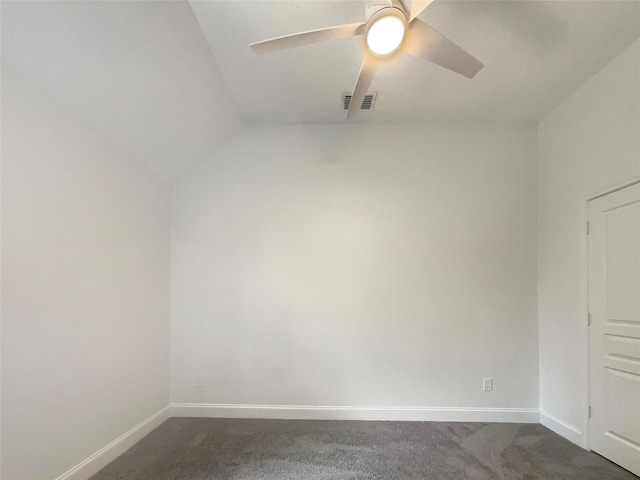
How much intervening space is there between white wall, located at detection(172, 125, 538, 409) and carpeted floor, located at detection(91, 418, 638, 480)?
31cm

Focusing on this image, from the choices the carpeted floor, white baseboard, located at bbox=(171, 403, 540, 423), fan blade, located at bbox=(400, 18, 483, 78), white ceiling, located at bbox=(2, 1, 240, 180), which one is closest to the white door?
the carpeted floor

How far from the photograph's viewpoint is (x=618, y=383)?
8.41 feet

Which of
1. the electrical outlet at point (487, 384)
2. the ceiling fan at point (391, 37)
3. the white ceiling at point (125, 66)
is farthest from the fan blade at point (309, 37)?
the electrical outlet at point (487, 384)

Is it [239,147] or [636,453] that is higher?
[239,147]

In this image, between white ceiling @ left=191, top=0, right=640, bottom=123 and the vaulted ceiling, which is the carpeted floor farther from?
white ceiling @ left=191, top=0, right=640, bottom=123

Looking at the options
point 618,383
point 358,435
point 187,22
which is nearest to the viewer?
point 187,22

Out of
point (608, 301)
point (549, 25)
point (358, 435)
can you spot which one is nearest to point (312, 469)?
point (358, 435)

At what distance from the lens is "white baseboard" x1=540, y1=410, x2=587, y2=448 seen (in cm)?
289

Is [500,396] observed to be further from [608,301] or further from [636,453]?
[608,301]

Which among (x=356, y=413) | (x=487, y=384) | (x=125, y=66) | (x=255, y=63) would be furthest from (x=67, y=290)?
(x=487, y=384)

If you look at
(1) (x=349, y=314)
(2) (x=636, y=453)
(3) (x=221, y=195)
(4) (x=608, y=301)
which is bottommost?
(2) (x=636, y=453)

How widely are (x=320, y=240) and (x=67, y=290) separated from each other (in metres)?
2.07

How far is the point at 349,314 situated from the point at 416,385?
0.89 meters

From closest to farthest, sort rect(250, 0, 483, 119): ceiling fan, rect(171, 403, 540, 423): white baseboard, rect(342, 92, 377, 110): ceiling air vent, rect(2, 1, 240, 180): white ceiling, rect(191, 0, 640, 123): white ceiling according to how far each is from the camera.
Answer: rect(250, 0, 483, 119): ceiling fan < rect(2, 1, 240, 180): white ceiling < rect(191, 0, 640, 123): white ceiling < rect(342, 92, 377, 110): ceiling air vent < rect(171, 403, 540, 423): white baseboard
